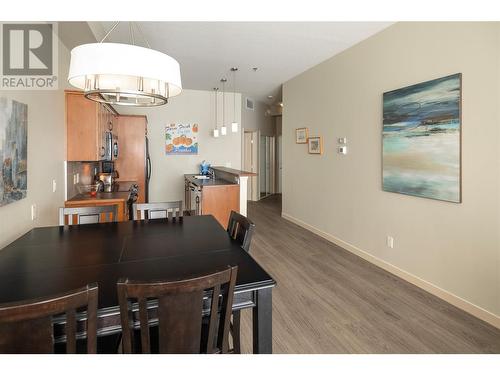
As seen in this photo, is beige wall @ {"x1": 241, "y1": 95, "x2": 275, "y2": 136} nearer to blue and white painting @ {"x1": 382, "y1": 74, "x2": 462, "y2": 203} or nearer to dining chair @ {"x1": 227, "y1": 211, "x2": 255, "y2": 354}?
blue and white painting @ {"x1": 382, "y1": 74, "x2": 462, "y2": 203}

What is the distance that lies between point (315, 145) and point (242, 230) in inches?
133

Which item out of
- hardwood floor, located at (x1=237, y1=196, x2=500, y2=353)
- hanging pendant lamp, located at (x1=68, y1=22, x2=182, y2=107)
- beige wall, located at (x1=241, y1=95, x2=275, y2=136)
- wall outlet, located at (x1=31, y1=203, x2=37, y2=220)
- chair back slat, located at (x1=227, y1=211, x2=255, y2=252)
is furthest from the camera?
beige wall, located at (x1=241, y1=95, x2=275, y2=136)

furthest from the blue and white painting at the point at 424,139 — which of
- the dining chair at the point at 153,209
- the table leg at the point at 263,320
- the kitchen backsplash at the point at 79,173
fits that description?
the kitchen backsplash at the point at 79,173

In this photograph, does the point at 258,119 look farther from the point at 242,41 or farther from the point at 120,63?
the point at 120,63

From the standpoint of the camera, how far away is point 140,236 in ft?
6.93

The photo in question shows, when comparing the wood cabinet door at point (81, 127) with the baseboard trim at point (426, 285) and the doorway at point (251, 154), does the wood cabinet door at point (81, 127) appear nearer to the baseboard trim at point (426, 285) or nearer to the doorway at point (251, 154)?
the baseboard trim at point (426, 285)

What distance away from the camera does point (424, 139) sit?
9.76ft

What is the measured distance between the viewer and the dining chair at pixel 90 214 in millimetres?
2555

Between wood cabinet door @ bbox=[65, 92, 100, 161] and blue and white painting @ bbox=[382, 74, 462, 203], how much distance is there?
344cm

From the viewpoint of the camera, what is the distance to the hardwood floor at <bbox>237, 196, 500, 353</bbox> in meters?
2.17

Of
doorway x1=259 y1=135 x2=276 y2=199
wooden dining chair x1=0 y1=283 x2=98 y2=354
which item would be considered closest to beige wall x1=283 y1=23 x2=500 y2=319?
wooden dining chair x1=0 y1=283 x2=98 y2=354
